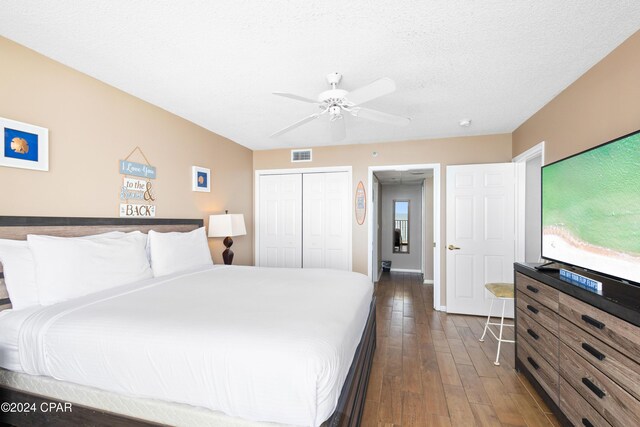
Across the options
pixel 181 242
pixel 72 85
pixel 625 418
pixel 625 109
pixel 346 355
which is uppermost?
pixel 72 85

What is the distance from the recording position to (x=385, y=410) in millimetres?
1957

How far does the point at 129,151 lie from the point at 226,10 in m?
1.83

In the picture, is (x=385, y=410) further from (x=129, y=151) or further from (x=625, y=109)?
(x=129, y=151)

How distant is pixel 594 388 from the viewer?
143 cm

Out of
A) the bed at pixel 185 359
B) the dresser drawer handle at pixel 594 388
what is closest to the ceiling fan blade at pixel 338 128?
the bed at pixel 185 359

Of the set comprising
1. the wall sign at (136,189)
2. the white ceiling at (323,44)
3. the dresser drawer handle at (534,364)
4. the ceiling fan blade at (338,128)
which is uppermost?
the white ceiling at (323,44)

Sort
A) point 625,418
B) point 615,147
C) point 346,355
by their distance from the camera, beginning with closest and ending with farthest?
point 625,418, point 346,355, point 615,147

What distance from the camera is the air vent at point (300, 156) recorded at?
4805mm

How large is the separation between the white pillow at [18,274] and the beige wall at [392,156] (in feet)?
11.5

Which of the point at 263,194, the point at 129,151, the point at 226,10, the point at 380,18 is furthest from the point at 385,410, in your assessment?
the point at 263,194

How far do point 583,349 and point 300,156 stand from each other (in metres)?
4.12

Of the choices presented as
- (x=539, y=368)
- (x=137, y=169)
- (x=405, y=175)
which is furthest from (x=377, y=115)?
(x=405, y=175)

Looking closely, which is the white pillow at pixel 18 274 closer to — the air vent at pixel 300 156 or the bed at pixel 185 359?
the bed at pixel 185 359

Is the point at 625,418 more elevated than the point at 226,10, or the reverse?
the point at 226,10
